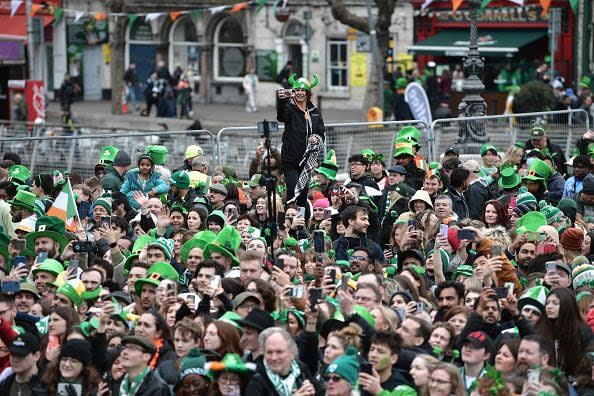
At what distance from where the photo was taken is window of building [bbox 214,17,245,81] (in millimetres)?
47469

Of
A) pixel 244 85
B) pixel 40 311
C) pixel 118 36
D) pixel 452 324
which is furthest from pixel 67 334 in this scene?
pixel 244 85

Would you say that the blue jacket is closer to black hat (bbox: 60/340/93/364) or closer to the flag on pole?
the flag on pole

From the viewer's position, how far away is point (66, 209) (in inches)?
659

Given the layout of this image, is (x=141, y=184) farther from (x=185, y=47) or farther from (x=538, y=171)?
(x=185, y=47)

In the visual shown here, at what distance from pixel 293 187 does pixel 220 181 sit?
848mm

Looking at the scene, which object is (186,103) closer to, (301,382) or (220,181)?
(220,181)

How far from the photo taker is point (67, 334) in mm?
11594

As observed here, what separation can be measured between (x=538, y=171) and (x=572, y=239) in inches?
142

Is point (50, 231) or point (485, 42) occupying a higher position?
point (485, 42)

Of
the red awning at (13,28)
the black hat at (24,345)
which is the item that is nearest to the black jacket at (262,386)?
the black hat at (24,345)

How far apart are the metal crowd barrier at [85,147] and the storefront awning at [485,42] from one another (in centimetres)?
1741

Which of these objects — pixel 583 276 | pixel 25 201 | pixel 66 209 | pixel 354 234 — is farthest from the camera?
pixel 25 201

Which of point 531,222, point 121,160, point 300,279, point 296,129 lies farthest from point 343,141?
point 300,279

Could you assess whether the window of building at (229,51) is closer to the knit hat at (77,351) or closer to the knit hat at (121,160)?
the knit hat at (121,160)
